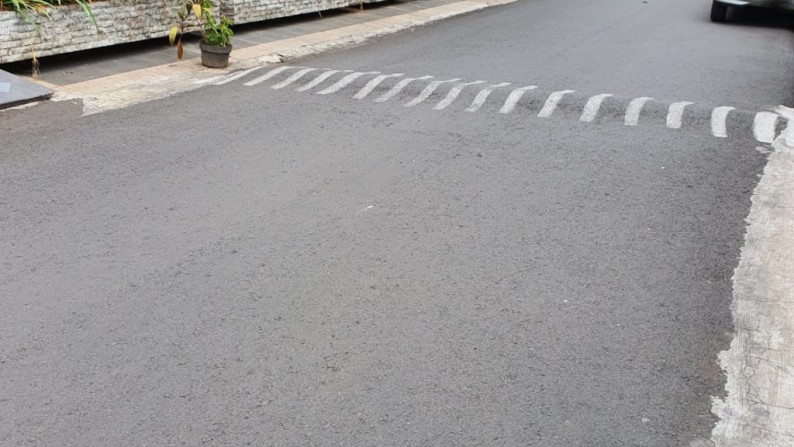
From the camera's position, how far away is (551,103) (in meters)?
9.74

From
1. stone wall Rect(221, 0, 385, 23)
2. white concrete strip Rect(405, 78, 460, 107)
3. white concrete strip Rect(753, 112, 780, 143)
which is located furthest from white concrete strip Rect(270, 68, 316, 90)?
white concrete strip Rect(753, 112, 780, 143)

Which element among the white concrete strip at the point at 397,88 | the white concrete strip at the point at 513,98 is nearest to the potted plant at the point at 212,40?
the white concrete strip at the point at 397,88

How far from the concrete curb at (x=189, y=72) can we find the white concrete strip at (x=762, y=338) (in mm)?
6615

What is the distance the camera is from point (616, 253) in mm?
5914

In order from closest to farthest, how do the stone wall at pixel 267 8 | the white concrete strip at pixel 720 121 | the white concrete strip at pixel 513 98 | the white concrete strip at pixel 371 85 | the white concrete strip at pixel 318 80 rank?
the white concrete strip at pixel 720 121, the white concrete strip at pixel 513 98, the white concrete strip at pixel 371 85, the white concrete strip at pixel 318 80, the stone wall at pixel 267 8

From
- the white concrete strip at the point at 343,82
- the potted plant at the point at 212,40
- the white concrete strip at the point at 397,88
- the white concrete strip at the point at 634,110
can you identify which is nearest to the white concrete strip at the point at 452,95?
the white concrete strip at the point at 397,88

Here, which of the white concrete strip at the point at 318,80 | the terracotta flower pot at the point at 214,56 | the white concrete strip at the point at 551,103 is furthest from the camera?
the terracotta flower pot at the point at 214,56

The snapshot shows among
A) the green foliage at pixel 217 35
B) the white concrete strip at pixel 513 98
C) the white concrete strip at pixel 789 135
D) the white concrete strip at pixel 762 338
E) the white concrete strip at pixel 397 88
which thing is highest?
the green foliage at pixel 217 35

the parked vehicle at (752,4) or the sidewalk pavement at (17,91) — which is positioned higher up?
the parked vehicle at (752,4)

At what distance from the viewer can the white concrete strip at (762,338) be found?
412 centimetres

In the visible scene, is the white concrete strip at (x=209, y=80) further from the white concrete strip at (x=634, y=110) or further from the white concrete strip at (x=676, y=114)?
the white concrete strip at (x=676, y=114)

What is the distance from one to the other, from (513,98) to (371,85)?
175 cm

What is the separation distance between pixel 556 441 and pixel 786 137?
614 centimetres

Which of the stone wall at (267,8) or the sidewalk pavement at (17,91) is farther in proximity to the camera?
the stone wall at (267,8)
